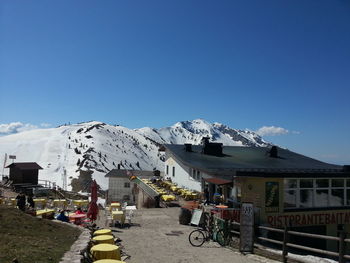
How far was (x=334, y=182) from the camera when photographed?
23062 mm

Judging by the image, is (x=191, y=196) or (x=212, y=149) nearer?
(x=191, y=196)

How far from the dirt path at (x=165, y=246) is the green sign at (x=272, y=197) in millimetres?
4892

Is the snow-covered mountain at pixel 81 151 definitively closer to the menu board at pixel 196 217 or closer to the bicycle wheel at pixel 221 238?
the menu board at pixel 196 217

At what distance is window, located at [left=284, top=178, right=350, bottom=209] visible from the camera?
21422 millimetres

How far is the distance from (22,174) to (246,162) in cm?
3364

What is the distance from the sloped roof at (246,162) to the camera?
26734mm

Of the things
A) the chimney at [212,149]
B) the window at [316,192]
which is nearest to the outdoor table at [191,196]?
the chimney at [212,149]

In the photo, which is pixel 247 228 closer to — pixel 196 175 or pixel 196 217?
pixel 196 217

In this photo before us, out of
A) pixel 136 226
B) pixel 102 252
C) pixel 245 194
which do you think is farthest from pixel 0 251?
pixel 245 194

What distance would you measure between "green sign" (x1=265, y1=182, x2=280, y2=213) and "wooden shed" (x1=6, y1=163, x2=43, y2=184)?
3947cm

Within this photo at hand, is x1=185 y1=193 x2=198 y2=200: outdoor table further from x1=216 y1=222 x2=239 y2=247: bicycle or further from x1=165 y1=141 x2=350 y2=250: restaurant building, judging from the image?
x1=216 y1=222 x2=239 y2=247: bicycle

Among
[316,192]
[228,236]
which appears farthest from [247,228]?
[316,192]

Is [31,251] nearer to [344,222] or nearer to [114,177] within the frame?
[344,222]

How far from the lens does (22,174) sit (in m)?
49.0
